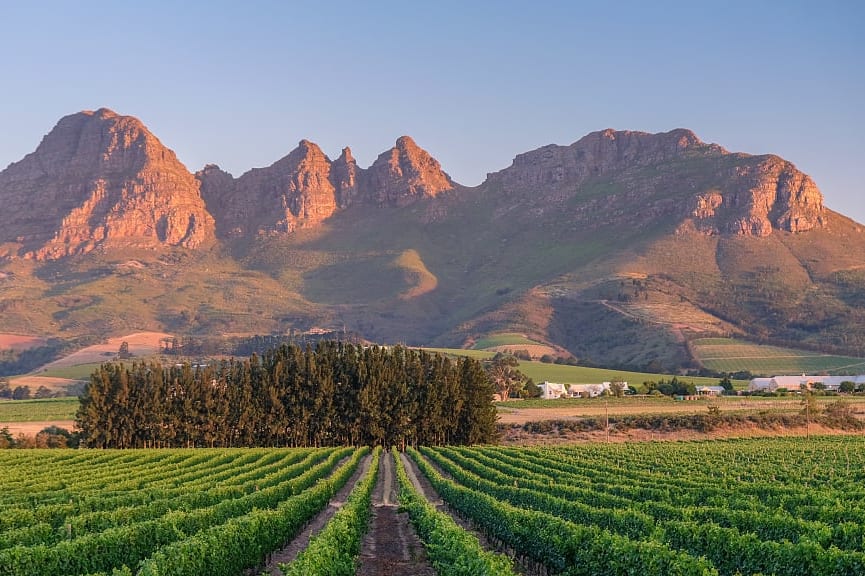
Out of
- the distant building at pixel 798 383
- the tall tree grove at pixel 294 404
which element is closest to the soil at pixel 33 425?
the tall tree grove at pixel 294 404

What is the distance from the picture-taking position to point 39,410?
14950 cm

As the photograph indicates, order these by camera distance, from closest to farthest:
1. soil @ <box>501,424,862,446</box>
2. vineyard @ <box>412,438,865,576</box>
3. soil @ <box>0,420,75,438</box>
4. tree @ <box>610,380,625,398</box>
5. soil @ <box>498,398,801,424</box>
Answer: vineyard @ <box>412,438,865,576</box>, soil @ <box>501,424,862,446</box>, soil @ <box>0,420,75,438</box>, soil @ <box>498,398,801,424</box>, tree @ <box>610,380,625,398</box>

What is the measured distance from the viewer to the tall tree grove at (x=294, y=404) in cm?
9200

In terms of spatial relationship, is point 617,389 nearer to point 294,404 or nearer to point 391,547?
point 294,404

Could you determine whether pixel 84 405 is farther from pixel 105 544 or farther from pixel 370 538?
pixel 105 544

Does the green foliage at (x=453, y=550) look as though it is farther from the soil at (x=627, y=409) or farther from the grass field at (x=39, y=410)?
the grass field at (x=39, y=410)

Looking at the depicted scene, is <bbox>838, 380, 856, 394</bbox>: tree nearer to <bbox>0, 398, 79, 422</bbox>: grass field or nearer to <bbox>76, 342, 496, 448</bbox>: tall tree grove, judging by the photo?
<bbox>76, 342, 496, 448</bbox>: tall tree grove

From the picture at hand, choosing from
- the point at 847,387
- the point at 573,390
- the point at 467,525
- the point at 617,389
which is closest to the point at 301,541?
the point at 467,525

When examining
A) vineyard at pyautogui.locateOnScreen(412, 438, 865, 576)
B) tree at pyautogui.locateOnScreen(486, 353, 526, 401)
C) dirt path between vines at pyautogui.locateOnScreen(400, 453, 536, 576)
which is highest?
tree at pyautogui.locateOnScreen(486, 353, 526, 401)

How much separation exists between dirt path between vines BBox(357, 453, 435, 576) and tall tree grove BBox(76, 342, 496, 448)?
4825cm

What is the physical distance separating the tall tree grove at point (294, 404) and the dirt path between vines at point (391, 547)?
48249mm

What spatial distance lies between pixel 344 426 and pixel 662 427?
1620 inches

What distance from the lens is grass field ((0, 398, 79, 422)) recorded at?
445ft

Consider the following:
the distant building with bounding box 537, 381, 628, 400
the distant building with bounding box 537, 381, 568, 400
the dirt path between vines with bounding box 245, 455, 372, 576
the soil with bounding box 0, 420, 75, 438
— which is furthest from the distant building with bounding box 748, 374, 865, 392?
the dirt path between vines with bounding box 245, 455, 372, 576
